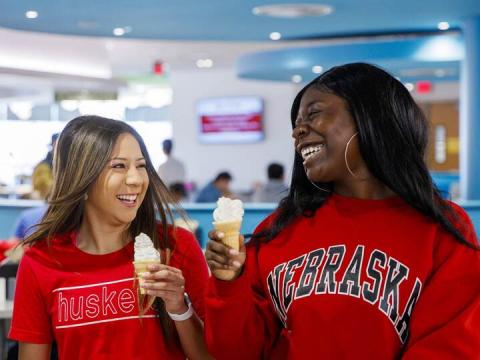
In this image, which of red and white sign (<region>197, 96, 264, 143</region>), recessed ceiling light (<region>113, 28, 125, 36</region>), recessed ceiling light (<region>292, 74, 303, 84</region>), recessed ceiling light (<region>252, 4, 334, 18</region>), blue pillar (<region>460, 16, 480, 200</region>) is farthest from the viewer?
red and white sign (<region>197, 96, 264, 143</region>)

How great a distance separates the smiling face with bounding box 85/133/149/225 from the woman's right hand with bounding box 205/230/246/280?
0.45m

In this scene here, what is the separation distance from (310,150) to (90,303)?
0.72 m

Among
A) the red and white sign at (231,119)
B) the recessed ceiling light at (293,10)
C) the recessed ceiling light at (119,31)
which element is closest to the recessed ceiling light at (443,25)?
the recessed ceiling light at (293,10)

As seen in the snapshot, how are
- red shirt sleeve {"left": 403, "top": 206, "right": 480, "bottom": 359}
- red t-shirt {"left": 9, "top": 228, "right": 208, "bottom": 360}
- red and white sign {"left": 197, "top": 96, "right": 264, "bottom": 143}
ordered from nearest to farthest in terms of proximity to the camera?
red shirt sleeve {"left": 403, "top": 206, "right": 480, "bottom": 359}, red t-shirt {"left": 9, "top": 228, "right": 208, "bottom": 360}, red and white sign {"left": 197, "top": 96, "right": 264, "bottom": 143}

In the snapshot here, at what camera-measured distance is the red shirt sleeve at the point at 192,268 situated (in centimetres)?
216

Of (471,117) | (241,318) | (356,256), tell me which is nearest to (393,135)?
(356,256)

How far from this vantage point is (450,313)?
5.60 feet

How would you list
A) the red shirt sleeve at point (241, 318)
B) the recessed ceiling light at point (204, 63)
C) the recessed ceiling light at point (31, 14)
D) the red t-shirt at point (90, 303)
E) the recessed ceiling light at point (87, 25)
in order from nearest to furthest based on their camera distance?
the red shirt sleeve at point (241, 318) → the red t-shirt at point (90, 303) → the recessed ceiling light at point (31, 14) → the recessed ceiling light at point (87, 25) → the recessed ceiling light at point (204, 63)

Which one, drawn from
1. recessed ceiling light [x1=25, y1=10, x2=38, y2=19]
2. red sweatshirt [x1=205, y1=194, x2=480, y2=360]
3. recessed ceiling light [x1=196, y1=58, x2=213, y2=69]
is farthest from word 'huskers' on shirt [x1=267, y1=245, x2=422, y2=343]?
recessed ceiling light [x1=196, y1=58, x2=213, y2=69]

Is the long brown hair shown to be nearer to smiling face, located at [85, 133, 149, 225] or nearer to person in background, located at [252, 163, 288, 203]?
smiling face, located at [85, 133, 149, 225]

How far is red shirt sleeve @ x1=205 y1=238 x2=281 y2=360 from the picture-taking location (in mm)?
1790

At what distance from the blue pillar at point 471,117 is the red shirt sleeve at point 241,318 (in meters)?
6.81

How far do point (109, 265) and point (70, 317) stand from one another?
0.17 m

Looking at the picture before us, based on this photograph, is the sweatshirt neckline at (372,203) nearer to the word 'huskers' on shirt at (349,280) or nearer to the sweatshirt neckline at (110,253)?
the word 'huskers' on shirt at (349,280)
